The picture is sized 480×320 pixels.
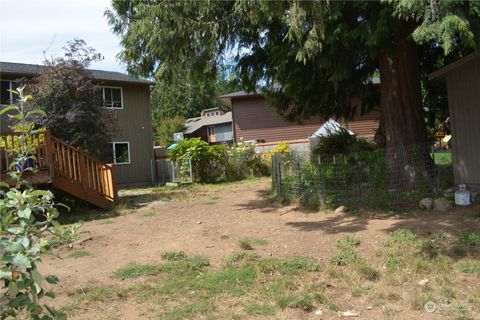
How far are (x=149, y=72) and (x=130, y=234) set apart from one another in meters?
4.14

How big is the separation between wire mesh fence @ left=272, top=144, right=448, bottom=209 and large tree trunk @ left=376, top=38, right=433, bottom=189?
21 millimetres

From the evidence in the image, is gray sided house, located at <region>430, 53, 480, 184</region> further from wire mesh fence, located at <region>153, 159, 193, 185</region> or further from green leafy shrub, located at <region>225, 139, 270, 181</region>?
wire mesh fence, located at <region>153, 159, 193, 185</region>

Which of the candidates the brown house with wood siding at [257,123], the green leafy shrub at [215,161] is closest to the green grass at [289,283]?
the green leafy shrub at [215,161]

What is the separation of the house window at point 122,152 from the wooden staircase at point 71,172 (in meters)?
8.70

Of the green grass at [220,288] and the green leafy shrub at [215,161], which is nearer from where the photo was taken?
the green grass at [220,288]

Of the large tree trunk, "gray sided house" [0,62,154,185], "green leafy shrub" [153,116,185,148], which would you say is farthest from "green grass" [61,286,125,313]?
"green leafy shrub" [153,116,185,148]

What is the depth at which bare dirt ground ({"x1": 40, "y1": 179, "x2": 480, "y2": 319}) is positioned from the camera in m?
5.05

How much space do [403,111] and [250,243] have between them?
5151mm

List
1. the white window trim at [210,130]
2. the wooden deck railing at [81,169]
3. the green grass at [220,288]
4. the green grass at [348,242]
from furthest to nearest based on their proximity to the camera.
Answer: the white window trim at [210,130] → the wooden deck railing at [81,169] → the green grass at [348,242] → the green grass at [220,288]

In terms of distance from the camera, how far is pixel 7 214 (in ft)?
7.78

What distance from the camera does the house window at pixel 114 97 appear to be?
2098 cm

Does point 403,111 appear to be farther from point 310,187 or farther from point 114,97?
point 114,97

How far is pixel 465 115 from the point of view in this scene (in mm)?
9742

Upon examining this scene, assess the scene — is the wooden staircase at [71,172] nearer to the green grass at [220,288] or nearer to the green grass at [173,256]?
the green grass at [173,256]
